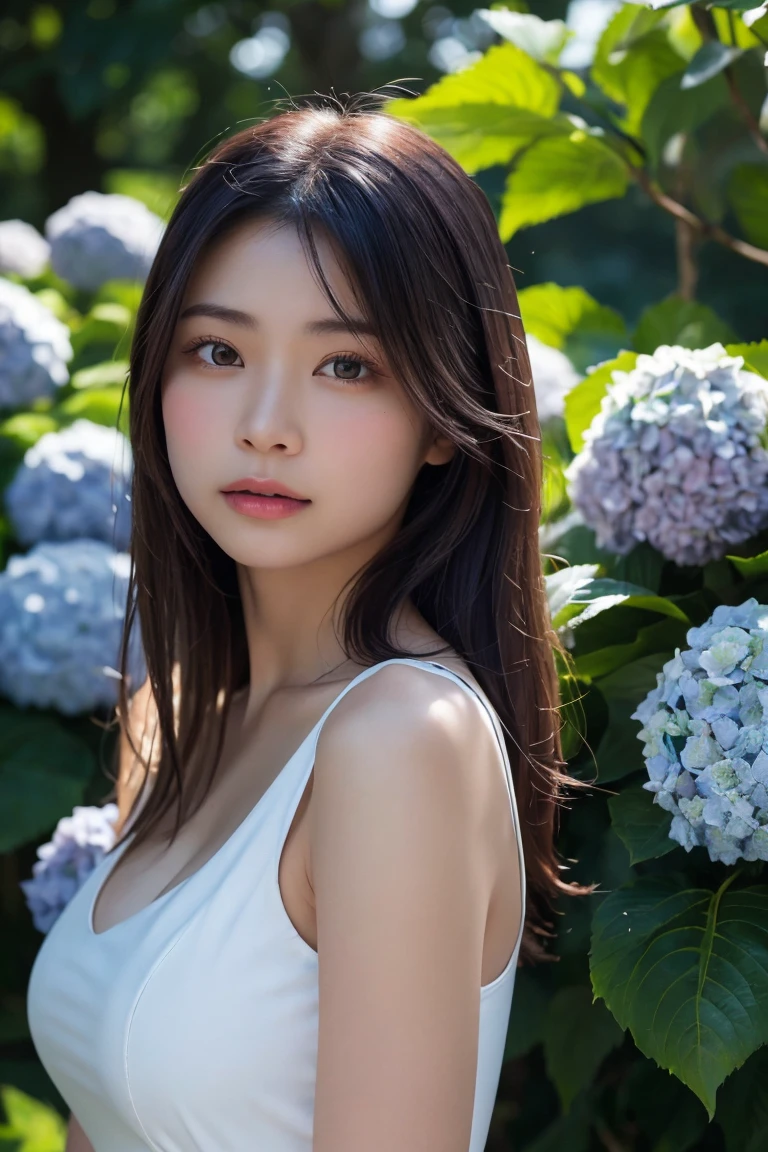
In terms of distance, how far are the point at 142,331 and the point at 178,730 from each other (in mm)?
586

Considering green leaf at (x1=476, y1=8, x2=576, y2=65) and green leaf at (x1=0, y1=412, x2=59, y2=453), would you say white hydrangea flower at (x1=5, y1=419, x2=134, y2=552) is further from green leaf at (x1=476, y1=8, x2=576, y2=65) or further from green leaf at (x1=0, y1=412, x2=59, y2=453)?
green leaf at (x1=476, y1=8, x2=576, y2=65)

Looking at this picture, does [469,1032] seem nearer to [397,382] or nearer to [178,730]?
[397,382]

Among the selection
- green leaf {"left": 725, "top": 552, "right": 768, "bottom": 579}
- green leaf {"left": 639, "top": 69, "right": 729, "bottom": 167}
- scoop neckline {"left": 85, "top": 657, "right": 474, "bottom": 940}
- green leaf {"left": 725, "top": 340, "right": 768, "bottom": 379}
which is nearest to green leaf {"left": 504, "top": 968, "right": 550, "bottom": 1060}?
scoop neckline {"left": 85, "top": 657, "right": 474, "bottom": 940}

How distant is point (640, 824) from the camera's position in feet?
4.49

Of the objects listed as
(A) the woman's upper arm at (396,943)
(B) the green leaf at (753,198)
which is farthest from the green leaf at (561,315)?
(A) the woman's upper arm at (396,943)

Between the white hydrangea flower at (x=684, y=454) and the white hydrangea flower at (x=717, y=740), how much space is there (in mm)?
198

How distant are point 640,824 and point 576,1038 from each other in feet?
1.27

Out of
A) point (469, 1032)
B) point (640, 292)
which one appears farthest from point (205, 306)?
point (640, 292)

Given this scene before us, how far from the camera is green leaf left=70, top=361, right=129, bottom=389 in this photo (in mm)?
2609

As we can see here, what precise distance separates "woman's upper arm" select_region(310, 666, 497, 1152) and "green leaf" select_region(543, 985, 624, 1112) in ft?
1.54

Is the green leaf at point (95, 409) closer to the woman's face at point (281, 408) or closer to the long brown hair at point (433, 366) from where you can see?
the long brown hair at point (433, 366)

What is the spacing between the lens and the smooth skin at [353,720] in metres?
1.11

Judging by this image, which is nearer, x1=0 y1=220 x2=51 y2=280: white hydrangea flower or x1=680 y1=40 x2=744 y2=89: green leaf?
x1=680 y1=40 x2=744 y2=89: green leaf

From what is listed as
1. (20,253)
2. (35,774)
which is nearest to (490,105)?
(35,774)
